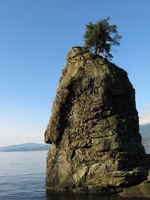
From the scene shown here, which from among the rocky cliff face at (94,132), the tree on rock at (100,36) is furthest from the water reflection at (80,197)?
the tree on rock at (100,36)

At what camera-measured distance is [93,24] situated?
4459cm

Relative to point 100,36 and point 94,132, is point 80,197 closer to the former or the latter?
point 94,132

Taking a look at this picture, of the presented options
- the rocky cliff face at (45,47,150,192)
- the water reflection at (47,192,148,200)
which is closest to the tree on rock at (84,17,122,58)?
the rocky cliff face at (45,47,150,192)

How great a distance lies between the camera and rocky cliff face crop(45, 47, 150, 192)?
108 feet

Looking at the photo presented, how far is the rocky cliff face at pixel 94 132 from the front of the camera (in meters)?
33.0

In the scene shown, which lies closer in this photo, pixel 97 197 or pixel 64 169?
pixel 97 197

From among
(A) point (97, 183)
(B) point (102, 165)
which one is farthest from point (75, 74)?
(A) point (97, 183)

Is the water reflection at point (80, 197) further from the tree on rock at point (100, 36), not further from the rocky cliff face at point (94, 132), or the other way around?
the tree on rock at point (100, 36)

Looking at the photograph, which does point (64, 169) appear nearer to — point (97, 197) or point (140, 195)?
point (97, 197)

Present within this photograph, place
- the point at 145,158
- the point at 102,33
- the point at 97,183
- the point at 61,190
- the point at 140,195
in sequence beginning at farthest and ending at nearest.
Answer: the point at 102,33 < the point at 145,158 < the point at 61,190 < the point at 97,183 < the point at 140,195

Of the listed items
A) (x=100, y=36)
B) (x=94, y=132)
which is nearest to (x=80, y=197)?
(x=94, y=132)

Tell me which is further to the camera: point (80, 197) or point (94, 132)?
point (94, 132)

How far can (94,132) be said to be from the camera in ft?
119

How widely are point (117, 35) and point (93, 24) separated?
6047 millimetres
